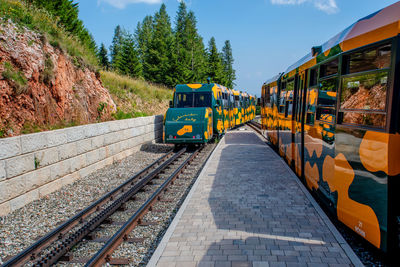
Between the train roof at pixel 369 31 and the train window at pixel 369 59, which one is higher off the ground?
the train roof at pixel 369 31

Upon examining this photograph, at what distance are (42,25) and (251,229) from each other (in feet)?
38.7

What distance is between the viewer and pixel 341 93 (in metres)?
4.86

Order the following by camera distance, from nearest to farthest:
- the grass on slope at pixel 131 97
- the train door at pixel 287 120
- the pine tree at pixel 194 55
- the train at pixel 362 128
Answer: the train at pixel 362 128, the train door at pixel 287 120, the grass on slope at pixel 131 97, the pine tree at pixel 194 55

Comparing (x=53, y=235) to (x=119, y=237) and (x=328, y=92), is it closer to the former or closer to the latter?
(x=119, y=237)

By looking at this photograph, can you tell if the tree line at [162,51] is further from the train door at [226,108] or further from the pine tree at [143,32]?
the train door at [226,108]

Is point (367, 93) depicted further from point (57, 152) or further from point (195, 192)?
point (57, 152)

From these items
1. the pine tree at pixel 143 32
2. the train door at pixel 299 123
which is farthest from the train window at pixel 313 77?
the pine tree at pixel 143 32

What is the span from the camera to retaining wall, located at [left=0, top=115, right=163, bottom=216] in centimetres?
635

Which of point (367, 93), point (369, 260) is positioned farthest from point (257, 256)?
point (367, 93)

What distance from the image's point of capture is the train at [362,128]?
3.67 m

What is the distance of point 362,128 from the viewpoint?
4.18 m

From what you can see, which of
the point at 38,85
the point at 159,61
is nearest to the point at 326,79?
the point at 38,85

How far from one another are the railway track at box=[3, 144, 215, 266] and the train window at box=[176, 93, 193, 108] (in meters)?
6.31

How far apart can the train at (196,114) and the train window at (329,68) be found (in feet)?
24.5
